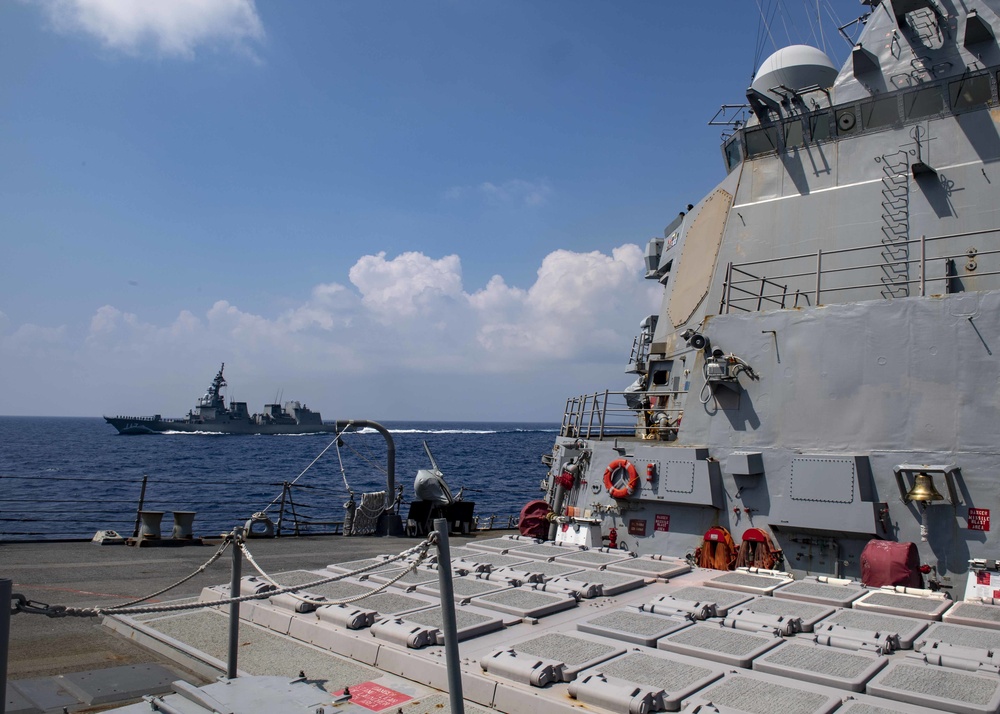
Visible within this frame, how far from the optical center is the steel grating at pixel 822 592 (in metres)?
5.68

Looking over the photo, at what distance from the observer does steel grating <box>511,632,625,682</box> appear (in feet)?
13.5

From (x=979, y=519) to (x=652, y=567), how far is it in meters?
3.21

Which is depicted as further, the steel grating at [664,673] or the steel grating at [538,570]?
the steel grating at [538,570]

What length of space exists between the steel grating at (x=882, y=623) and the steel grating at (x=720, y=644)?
2.32 feet

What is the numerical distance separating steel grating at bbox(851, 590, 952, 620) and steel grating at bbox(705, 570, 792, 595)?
72 centimetres

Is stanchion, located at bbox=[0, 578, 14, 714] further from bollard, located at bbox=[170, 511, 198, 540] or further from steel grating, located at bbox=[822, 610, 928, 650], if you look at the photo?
bollard, located at bbox=[170, 511, 198, 540]

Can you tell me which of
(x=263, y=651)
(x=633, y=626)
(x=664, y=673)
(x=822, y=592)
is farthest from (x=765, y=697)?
(x=263, y=651)

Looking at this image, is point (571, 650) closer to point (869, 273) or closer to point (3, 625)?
point (3, 625)

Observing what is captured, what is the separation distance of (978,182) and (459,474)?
4597cm

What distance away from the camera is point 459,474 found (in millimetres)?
52656

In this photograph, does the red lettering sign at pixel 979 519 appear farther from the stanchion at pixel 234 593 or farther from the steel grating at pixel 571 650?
the stanchion at pixel 234 593

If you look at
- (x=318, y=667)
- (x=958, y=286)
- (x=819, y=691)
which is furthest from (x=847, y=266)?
(x=318, y=667)

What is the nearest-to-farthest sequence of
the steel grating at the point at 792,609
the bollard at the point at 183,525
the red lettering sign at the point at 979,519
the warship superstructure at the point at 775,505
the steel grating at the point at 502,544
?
1. the warship superstructure at the point at 775,505
2. the steel grating at the point at 792,609
3. the red lettering sign at the point at 979,519
4. the steel grating at the point at 502,544
5. the bollard at the point at 183,525

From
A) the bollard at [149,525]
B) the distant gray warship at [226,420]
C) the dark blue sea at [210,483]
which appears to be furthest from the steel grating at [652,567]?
the distant gray warship at [226,420]
